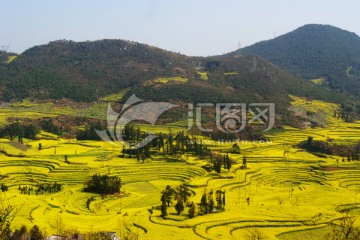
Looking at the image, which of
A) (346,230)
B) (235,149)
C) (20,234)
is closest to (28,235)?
(20,234)

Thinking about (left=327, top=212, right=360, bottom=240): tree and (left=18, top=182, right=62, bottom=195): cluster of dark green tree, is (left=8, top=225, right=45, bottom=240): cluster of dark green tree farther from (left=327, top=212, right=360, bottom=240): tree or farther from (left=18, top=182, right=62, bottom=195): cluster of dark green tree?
(left=327, top=212, right=360, bottom=240): tree

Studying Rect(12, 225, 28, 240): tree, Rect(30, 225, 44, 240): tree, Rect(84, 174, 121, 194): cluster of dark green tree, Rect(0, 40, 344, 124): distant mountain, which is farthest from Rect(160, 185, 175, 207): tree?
Rect(0, 40, 344, 124): distant mountain

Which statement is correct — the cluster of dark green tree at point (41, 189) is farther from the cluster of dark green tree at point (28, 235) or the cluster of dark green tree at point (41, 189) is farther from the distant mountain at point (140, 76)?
the distant mountain at point (140, 76)

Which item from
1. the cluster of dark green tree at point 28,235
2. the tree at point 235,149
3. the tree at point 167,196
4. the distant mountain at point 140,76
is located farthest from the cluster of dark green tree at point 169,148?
the distant mountain at point 140,76

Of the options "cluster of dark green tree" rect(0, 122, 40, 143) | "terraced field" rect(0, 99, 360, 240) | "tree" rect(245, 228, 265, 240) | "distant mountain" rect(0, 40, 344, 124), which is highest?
"distant mountain" rect(0, 40, 344, 124)

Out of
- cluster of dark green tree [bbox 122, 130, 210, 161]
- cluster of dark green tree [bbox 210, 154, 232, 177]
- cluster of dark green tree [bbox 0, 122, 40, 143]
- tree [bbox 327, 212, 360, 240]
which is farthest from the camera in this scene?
cluster of dark green tree [bbox 0, 122, 40, 143]
